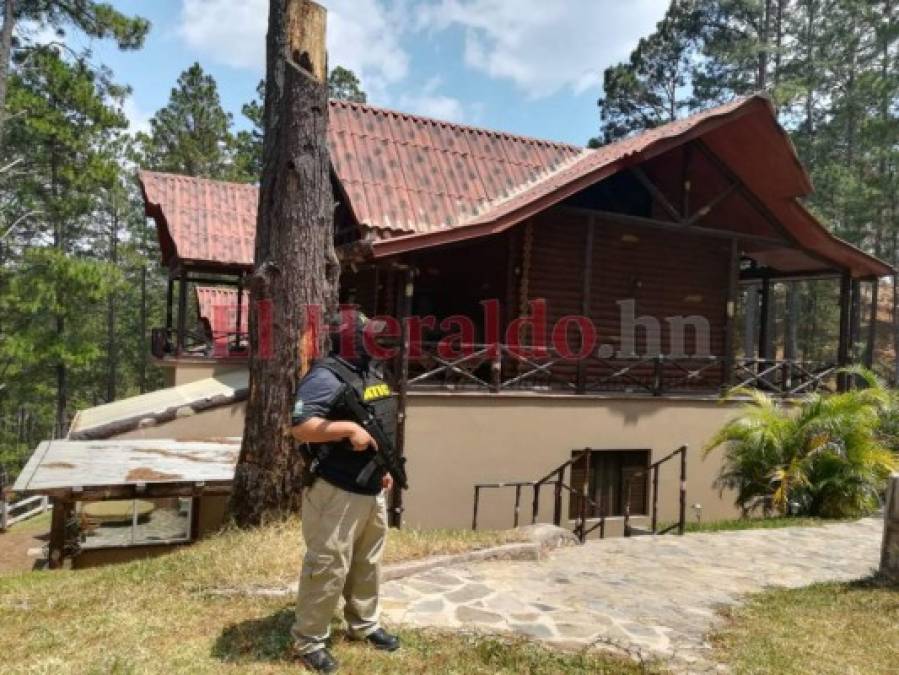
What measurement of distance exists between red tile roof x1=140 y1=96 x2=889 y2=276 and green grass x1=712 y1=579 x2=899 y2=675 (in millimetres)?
6099

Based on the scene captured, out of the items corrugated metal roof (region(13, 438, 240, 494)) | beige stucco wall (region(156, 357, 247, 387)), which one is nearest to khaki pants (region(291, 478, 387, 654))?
corrugated metal roof (region(13, 438, 240, 494))

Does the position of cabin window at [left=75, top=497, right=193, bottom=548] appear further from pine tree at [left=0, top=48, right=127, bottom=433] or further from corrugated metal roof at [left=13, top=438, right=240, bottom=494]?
pine tree at [left=0, top=48, right=127, bottom=433]

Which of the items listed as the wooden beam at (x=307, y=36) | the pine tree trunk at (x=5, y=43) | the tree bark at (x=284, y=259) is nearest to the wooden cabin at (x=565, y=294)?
the tree bark at (x=284, y=259)

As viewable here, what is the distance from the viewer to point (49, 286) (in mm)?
19953

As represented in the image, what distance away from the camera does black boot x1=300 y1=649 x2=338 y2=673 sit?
11.7ft

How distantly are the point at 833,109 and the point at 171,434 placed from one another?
29167mm

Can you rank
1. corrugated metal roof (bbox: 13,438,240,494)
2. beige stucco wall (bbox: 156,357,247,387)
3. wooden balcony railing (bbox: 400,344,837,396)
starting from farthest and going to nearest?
beige stucco wall (bbox: 156,357,247,387) < wooden balcony railing (bbox: 400,344,837,396) < corrugated metal roof (bbox: 13,438,240,494)

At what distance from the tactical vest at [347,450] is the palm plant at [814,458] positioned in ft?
25.5

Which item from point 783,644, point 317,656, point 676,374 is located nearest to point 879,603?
point 783,644

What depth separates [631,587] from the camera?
5.69 metres

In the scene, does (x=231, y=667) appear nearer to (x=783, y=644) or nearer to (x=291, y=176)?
(x=783, y=644)

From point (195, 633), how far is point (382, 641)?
3.68ft

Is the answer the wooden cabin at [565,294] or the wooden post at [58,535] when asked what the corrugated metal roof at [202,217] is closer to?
the wooden cabin at [565,294]

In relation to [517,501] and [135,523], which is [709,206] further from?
[135,523]
